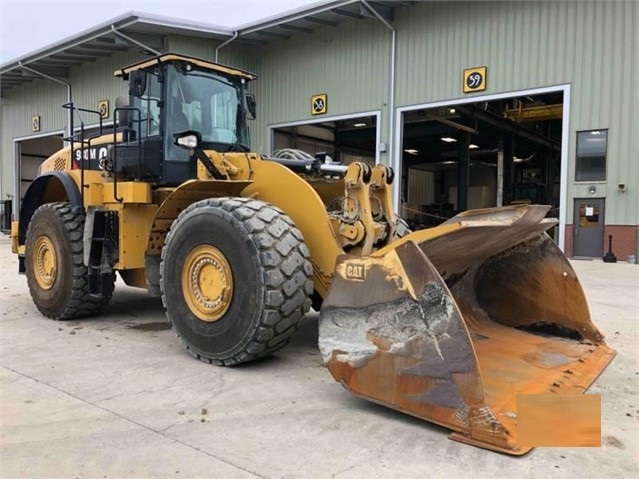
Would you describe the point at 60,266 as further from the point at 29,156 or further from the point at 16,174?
the point at 29,156

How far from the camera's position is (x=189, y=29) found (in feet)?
56.0

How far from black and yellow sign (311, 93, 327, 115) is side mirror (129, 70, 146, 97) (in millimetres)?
12927

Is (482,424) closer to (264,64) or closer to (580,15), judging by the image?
(580,15)

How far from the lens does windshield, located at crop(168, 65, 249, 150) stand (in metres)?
5.41

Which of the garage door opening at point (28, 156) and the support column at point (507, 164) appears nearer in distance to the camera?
the support column at point (507, 164)

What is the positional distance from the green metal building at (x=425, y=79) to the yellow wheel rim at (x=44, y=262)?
633 cm

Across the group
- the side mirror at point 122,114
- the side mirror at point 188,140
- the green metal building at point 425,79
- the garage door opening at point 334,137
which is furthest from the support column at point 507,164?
the side mirror at point 188,140

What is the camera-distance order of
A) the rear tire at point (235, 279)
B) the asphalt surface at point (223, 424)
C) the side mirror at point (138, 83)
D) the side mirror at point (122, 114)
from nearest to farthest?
the asphalt surface at point (223, 424)
the rear tire at point (235, 279)
the side mirror at point (138, 83)
the side mirror at point (122, 114)

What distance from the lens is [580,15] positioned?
43.1 feet

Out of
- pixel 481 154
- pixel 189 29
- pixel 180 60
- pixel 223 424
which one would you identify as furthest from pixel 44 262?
pixel 481 154

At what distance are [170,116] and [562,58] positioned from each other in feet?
37.0

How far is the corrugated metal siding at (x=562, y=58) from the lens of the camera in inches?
506

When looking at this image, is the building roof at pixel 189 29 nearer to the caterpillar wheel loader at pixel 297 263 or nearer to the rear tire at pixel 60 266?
the rear tire at pixel 60 266

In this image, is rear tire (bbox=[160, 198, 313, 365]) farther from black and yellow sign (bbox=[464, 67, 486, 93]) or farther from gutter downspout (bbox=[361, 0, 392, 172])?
gutter downspout (bbox=[361, 0, 392, 172])
